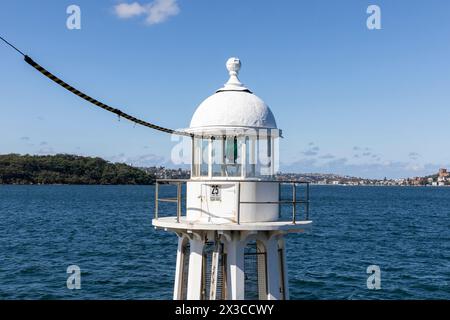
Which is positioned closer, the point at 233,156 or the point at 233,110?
the point at 233,110

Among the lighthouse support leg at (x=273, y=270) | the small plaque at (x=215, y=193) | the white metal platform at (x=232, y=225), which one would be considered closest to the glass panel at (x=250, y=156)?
the small plaque at (x=215, y=193)

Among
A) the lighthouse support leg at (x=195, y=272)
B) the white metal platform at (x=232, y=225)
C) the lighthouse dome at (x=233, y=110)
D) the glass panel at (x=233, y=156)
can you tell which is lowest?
the lighthouse support leg at (x=195, y=272)

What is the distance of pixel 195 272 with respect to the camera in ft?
45.3

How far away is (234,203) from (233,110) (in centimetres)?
220

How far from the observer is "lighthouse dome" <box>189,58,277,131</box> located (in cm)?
1333

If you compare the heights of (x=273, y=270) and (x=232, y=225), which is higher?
(x=232, y=225)

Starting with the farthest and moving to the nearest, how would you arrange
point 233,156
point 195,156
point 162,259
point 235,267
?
point 162,259
point 195,156
point 233,156
point 235,267

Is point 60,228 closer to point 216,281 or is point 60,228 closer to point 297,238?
point 297,238

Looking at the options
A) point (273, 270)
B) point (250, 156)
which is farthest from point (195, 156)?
point (273, 270)

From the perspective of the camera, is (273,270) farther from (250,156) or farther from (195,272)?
(250,156)

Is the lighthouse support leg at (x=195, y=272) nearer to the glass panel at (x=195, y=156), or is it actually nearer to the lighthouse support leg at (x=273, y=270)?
the lighthouse support leg at (x=273, y=270)

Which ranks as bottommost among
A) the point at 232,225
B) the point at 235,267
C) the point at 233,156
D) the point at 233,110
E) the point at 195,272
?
the point at 195,272

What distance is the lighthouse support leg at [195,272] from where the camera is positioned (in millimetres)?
13703
